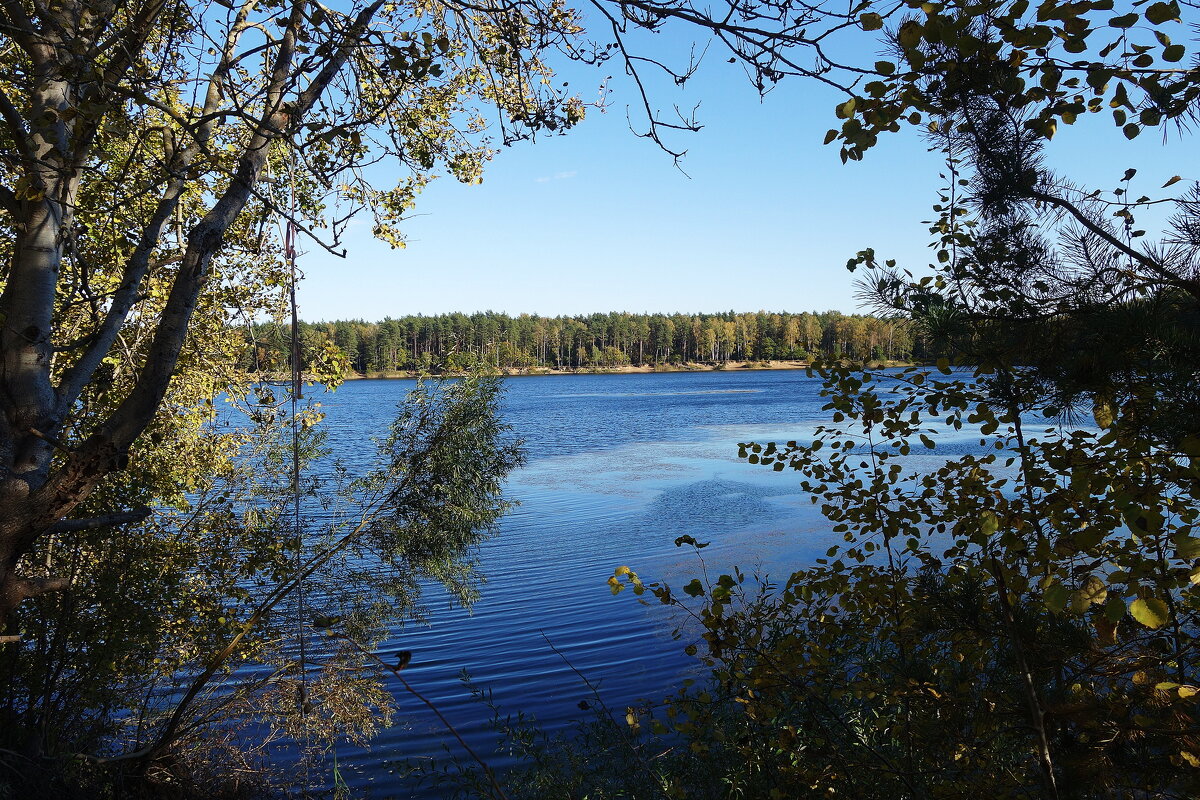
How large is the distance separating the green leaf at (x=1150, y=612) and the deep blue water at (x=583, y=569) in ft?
13.7

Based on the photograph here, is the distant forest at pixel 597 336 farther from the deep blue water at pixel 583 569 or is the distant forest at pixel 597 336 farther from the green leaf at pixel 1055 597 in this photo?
the green leaf at pixel 1055 597

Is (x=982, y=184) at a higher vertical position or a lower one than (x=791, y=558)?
higher

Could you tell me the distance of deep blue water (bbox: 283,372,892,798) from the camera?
8.91m

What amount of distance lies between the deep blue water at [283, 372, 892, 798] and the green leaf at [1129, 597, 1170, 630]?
4.18m

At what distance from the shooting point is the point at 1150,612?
153 centimetres

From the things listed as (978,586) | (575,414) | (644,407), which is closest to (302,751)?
(978,586)

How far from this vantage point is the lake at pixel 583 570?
29.1 feet

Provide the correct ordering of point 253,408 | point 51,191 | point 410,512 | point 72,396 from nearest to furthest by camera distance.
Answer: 1. point 51,191
2. point 72,396
3. point 253,408
4. point 410,512

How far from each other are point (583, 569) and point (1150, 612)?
41.6 ft

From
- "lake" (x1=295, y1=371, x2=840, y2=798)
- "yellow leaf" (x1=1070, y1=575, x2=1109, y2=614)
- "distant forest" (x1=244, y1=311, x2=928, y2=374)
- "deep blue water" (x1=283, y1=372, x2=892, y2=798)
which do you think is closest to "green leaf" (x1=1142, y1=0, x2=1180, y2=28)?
"yellow leaf" (x1=1070, y1=575, x2=1109, y2=614)

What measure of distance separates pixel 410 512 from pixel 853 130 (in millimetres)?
8514

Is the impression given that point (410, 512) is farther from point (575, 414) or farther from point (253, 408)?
point (575, 414)

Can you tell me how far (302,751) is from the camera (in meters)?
7.78

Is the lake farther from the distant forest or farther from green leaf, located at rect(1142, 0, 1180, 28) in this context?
the distant forest
